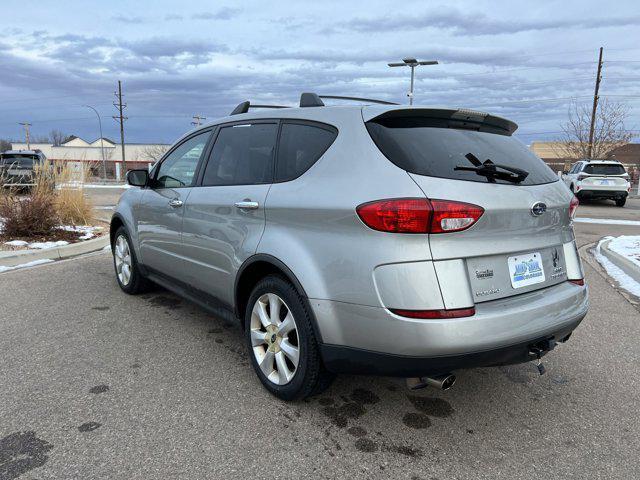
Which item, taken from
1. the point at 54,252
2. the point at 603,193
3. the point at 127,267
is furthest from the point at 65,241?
the point at 603,193

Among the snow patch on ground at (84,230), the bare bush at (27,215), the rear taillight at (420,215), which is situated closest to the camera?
the rear taillight at (420,215)

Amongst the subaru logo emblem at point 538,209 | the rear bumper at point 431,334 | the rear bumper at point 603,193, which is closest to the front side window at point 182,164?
the rear bumper at point 431,334

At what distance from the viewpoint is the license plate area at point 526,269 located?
8.58ft

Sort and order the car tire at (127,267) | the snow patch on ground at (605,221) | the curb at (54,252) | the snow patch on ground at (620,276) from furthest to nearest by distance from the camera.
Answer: the snow patch on ground at (605,221)
the curb at (54,252)
the snow patch on ground at (620,276)
the car tire at (127,267)

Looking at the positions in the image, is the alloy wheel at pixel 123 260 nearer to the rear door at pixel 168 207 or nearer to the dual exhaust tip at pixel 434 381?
the rear door at pixel 168 207

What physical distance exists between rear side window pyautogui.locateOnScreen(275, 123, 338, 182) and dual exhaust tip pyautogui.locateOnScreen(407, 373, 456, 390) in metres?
1.33

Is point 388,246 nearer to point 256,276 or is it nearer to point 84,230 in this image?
point 256,276

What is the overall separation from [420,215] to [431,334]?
1.84ft

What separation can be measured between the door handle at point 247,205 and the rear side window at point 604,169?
18085 millimetres

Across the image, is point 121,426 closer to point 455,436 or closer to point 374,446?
point 374,446

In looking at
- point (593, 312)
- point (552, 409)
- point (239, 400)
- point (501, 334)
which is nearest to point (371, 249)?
point (501, 334)

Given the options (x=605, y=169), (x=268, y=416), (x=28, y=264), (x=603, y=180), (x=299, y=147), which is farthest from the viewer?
(x=605, y=169)

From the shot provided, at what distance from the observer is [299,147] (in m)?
3.05

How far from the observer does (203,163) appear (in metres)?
3.93
